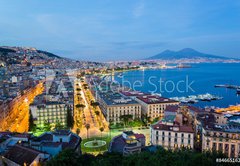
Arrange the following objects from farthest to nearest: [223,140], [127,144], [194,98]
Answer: [194,98] < [223,140] < [127,144]

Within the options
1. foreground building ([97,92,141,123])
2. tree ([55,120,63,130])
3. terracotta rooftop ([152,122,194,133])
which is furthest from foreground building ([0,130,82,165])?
foreground building ([97,92,141,123])

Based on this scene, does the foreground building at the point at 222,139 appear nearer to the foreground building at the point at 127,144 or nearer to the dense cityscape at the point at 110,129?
the dense cityscape at the point at 110,129

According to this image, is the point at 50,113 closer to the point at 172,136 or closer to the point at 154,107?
the point at 154,107

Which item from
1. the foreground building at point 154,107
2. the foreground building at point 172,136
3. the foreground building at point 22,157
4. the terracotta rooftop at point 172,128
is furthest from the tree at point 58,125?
the foreground building at point 22,157

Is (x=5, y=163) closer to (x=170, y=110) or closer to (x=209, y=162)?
(x=209, y=162)

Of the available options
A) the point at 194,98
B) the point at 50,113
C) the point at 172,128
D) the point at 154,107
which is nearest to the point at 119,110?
the point at 154,107

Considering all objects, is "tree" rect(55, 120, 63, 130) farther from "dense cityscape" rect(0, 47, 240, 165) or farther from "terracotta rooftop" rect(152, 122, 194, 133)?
"terracotta rooftop" rect(152, 122, 194, 133)

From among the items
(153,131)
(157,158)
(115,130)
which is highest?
(157,158)

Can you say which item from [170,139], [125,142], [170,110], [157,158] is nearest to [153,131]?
[170,139]
